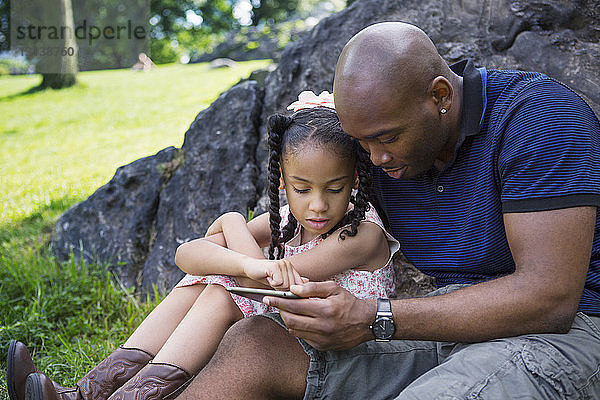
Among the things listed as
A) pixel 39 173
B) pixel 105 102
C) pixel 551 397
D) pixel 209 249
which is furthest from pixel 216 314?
pixel 105 102

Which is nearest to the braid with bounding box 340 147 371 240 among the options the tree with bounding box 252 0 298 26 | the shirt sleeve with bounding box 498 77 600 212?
the shirt sleeve with bounding box 498 77 600 212

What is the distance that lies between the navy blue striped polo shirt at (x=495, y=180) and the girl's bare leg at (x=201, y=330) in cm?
81

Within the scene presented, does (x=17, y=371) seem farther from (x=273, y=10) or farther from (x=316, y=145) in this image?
(x=273, y=10)

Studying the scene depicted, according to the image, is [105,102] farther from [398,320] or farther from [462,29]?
[398,320]

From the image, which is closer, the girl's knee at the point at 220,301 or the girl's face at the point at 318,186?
the girl's face at the point at 318,186

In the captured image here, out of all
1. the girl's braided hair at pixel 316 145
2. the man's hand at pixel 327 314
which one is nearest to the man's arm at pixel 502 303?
the man's hand at pixel 327 314

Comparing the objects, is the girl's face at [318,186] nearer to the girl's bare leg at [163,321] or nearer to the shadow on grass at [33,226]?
the girl's bare leg at [163,321]

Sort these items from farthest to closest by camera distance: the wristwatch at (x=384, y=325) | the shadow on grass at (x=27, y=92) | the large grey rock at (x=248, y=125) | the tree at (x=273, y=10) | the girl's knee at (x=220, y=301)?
the tree at (x=273, y=10) < the shadow on grass at (x=27, y=92) < the large grey rock at (x=248, y=125) < the girl's knee at (x=220, y=301) < the wristwatch at (x=384, y=325)

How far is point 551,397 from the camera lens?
1856 mm

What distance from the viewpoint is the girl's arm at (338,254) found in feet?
8.10

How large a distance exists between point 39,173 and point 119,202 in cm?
332

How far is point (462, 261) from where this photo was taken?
238 centimetres

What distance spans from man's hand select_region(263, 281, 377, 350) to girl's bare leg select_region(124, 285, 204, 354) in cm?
79
